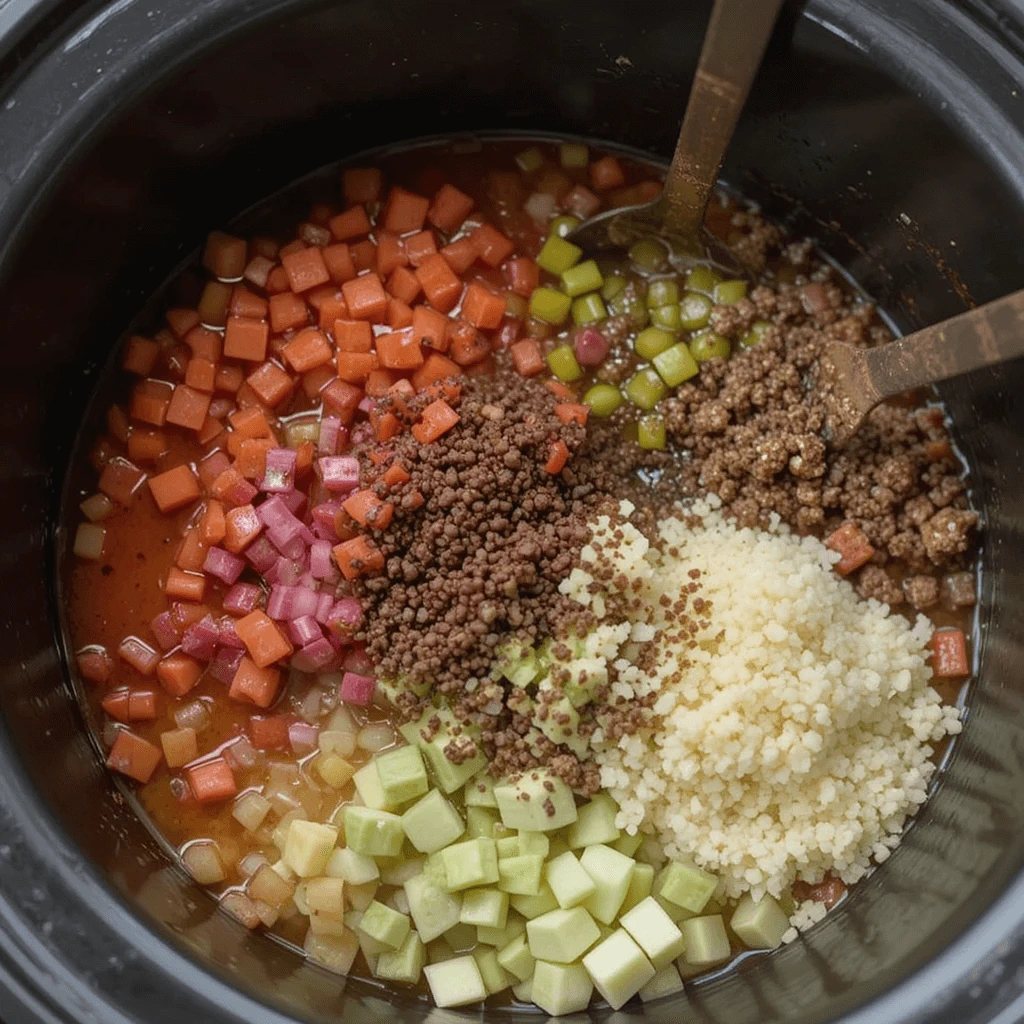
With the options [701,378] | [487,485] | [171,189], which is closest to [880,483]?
[701,378]

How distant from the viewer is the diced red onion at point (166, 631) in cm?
216

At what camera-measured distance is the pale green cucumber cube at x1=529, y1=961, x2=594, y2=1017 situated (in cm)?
197

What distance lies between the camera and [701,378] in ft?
7.41

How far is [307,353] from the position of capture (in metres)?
2.24

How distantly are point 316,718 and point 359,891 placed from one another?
1.16ft

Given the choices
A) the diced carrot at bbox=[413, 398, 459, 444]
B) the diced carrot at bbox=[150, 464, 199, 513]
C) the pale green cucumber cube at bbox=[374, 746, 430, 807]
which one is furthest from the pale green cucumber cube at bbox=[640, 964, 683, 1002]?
the diced carrot at bbox=[150, 464, 199, 513]

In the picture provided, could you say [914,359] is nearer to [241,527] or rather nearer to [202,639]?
[241,527]

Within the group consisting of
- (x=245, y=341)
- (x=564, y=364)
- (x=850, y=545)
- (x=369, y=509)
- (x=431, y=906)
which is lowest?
(x=431, y=906)

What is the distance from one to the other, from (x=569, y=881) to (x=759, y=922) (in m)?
0.39

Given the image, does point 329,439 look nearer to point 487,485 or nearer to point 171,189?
point 487,485

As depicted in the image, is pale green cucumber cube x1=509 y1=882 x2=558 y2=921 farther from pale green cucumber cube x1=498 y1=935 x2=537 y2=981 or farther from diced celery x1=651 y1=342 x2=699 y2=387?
diced celery x1=651 y1=342 x2=699 y2=387

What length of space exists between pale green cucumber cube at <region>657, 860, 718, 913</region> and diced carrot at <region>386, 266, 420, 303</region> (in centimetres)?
130

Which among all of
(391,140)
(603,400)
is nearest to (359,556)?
(603,400)

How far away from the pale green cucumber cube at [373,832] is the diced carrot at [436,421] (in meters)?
0.73
